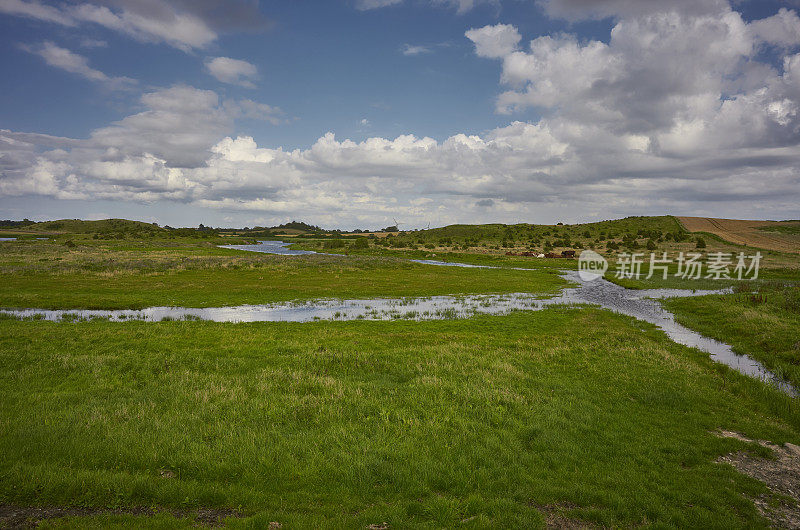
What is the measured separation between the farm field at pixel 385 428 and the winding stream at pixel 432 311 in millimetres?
1952

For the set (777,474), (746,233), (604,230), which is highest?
(604,230)

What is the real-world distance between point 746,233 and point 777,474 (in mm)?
161689

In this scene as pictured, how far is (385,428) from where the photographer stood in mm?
12664

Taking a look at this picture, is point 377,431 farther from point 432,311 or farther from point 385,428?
point 432,311

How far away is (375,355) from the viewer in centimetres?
2094

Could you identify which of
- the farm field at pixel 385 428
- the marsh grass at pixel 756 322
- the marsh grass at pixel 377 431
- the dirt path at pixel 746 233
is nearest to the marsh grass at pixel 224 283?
the farm field at pixel 385 428

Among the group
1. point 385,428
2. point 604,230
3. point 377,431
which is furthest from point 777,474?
point 604,230

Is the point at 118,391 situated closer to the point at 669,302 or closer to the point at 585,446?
the point at 585,446

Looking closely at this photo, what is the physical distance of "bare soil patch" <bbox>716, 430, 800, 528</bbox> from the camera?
901 centimetres

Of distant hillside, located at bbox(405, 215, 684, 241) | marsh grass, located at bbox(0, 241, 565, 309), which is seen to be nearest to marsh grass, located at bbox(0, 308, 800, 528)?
marsh grass, located at bbox(0, 241, 565, 309)

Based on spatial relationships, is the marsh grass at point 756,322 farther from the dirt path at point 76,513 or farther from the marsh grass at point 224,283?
the dirt path at point 76,513

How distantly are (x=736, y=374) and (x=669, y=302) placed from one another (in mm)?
28938

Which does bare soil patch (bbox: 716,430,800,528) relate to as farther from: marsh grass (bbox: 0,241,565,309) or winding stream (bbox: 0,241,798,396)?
marsh grass (bbox: 0,241,565,309)

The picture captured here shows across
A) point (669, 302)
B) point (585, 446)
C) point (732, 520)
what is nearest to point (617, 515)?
point (732, 520)
